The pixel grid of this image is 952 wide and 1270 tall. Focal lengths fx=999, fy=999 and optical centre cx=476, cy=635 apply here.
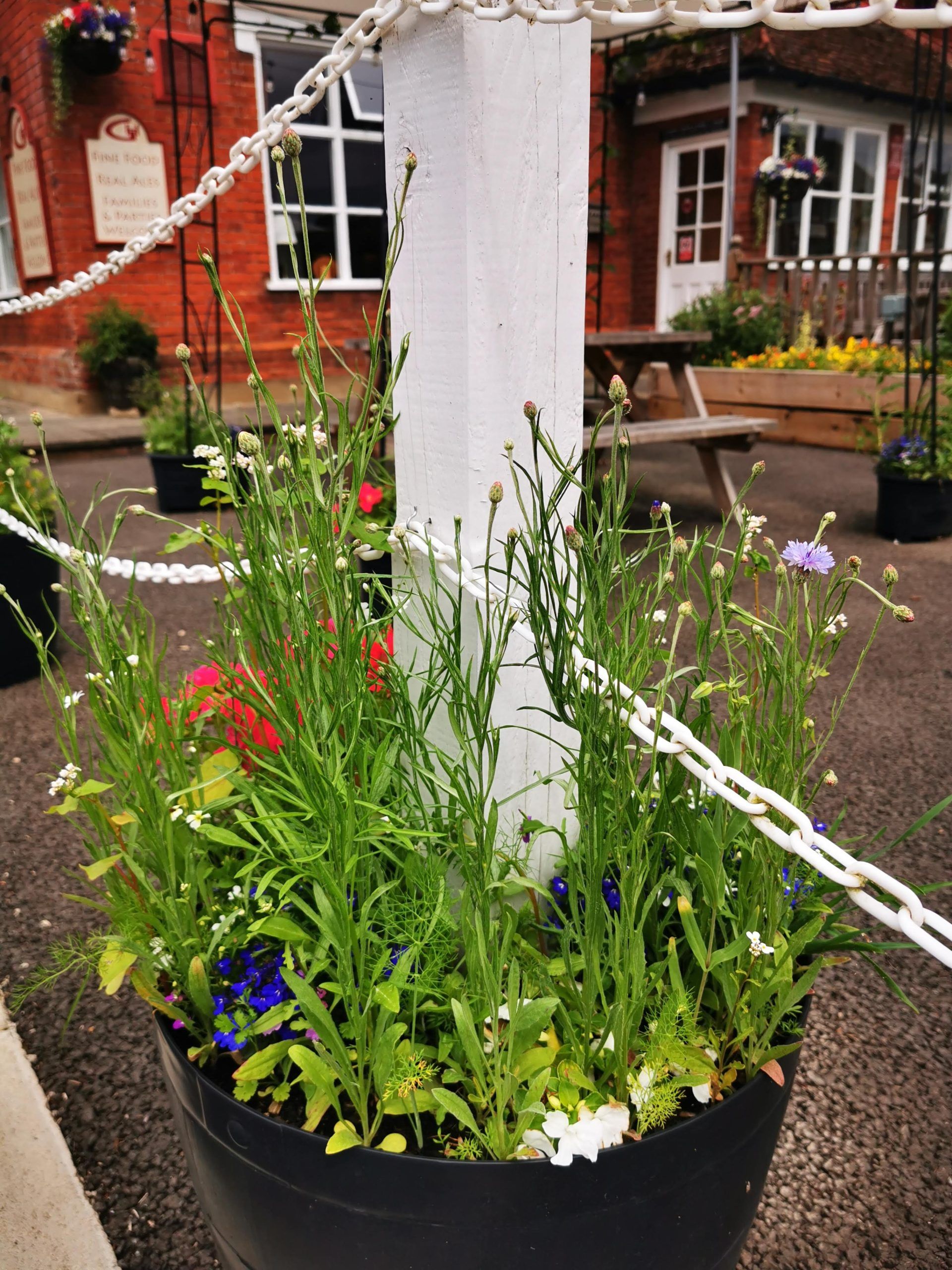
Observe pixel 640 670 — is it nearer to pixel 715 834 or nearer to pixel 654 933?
pixel 715 834

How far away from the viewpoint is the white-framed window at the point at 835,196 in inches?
445

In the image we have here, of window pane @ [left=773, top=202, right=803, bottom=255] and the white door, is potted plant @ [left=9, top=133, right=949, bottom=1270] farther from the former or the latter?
window pane @ [left=773, top=202, right=803, bottom=255]

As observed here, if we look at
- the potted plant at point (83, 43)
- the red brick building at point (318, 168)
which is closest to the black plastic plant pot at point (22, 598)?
the red brick building at point (318, 168)

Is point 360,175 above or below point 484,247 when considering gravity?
above

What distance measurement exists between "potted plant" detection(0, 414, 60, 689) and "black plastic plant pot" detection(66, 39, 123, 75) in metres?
5.71

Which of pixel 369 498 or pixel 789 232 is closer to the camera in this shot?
pixel 369 498

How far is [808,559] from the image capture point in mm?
1007

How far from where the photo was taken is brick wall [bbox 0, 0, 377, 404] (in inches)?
320

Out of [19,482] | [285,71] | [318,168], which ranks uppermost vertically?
[285,71]

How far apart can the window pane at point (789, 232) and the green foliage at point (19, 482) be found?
10153 millimetres

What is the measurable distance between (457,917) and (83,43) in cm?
842

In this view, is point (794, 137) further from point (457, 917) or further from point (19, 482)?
point (457, 917)

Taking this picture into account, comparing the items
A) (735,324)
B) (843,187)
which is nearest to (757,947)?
(735,324)

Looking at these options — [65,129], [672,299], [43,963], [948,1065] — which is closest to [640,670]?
[948,1065]
